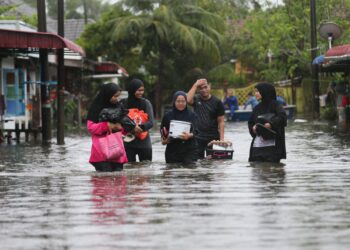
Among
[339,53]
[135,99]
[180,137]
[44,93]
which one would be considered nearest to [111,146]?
[180,137]

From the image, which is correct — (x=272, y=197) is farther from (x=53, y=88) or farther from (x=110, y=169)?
(x=53, y=88)

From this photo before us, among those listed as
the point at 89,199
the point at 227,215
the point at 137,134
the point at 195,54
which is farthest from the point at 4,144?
the point at 195,54

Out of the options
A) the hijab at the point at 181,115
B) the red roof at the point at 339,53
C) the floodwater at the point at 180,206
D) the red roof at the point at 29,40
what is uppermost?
the red roof at the point at 29,40

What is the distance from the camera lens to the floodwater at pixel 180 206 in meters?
8.06

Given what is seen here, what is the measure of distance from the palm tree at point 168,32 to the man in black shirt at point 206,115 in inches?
1493

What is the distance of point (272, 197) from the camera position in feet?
35.8

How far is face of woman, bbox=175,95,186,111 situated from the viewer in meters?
15.6

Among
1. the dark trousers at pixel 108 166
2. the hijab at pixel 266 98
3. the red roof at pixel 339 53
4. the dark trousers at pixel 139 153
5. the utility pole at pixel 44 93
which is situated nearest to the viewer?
the dark trousers at pixel 108 166

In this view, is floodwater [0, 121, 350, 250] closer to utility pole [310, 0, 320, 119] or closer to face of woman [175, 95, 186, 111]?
face of woman [175, 95, 186, 111]

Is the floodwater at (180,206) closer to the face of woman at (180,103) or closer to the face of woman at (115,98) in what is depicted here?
the face of woman at (180,103)

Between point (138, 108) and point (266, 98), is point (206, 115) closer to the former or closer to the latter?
point (138, 108)

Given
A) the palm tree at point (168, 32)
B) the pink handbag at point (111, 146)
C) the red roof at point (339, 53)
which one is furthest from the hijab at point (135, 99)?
the palm tree at point (168, 32)

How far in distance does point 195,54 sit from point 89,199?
4620 cm

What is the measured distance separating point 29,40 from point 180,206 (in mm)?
13617
